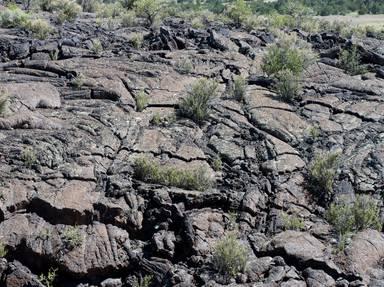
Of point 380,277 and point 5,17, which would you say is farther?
point 5,17

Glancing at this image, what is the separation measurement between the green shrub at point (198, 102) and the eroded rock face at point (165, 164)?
0.79 ft

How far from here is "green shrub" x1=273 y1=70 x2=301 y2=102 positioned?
1349 centimetres

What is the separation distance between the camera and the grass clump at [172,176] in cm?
962

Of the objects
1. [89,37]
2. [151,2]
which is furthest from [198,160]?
[151,2]

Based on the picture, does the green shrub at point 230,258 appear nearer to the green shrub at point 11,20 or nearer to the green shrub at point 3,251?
the green shrub at point 3,251

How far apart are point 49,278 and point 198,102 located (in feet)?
18.2

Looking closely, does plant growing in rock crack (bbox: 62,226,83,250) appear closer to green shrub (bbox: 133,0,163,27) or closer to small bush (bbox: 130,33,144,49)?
small bush (bbox: 130,33,144,49)

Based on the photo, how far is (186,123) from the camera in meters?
11.8

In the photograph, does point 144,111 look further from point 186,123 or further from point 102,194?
point 102,194

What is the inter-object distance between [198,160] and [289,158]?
75.7 inches

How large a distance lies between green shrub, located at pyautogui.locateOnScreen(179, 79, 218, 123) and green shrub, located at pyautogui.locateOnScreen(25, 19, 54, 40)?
700 centimetres

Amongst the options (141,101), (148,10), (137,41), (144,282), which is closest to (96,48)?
(137,41)

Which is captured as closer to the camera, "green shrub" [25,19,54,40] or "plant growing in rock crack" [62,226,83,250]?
"plant growing in rock crack" [62,226,83,250]

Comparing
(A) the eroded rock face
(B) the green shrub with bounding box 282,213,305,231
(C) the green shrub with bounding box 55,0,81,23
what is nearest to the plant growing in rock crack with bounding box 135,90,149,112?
(A) the eroded rock face
